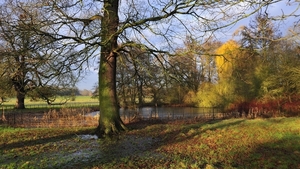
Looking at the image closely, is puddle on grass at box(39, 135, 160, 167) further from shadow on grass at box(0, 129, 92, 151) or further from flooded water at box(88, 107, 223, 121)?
flooded water at box(88, 107, 223, 121)

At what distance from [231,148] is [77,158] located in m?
4.53

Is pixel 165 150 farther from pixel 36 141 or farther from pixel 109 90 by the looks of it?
pixel 36 141

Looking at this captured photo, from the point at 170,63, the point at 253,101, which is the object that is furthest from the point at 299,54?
the point at 170,63

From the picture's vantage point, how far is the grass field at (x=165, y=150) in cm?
676

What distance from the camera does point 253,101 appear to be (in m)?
26.1

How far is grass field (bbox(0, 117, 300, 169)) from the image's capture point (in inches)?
266

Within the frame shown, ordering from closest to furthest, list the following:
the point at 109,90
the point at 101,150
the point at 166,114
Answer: the point at 101,150
the point at 109,90
the point at 166,114

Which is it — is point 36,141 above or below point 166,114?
above

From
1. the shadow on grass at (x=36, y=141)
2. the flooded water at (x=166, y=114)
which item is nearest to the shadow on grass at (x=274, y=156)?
the shadow on grass at (x=36, y=141)

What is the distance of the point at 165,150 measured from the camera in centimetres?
852

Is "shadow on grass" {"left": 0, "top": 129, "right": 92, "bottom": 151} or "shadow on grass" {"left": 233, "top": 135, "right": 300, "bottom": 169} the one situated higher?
"shadow on grass" {"left": 233, "top": 135, "right": 300, "bottom": 169}

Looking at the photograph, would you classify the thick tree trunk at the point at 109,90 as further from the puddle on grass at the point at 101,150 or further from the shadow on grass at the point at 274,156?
the shadow on grass at the point at 274,156

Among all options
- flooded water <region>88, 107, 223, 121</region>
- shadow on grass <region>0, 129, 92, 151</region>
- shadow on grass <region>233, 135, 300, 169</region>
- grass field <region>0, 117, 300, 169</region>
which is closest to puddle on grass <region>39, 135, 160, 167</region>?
grass field <region>0, 117, 300, 169</region>

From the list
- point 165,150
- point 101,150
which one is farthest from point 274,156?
point 101,150
